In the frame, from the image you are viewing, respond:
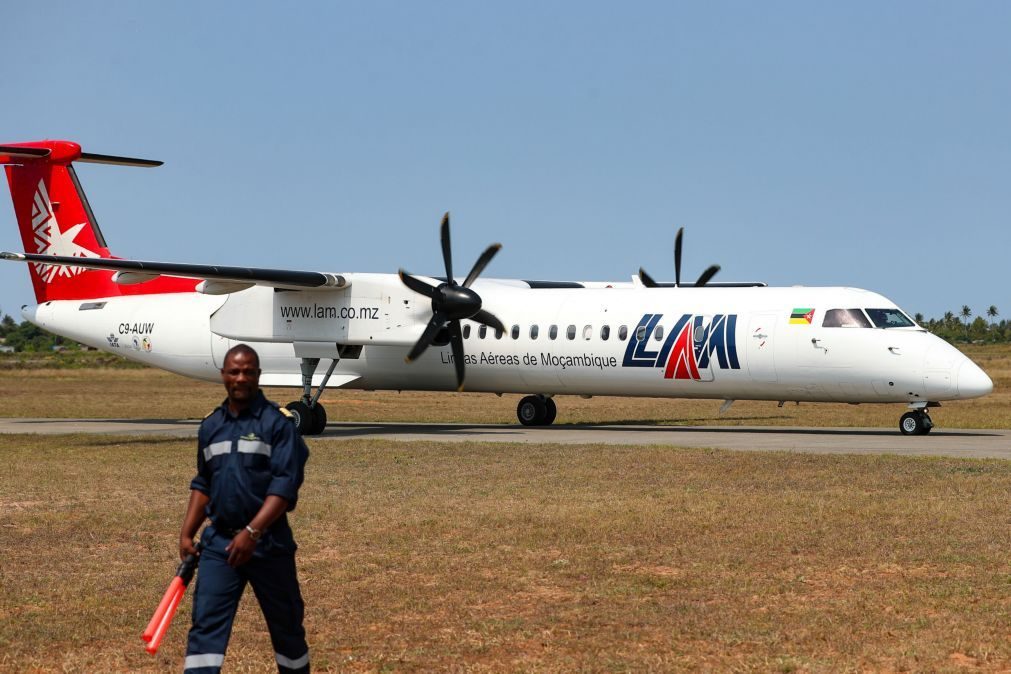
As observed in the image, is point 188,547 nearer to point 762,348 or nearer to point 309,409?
point 762,348

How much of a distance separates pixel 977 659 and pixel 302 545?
688 cm

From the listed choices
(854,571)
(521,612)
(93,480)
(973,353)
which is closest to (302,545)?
(521,612)

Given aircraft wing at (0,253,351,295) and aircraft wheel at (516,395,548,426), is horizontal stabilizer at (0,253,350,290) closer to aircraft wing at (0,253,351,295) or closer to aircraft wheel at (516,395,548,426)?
aircraft wing at (0,253,351,295)

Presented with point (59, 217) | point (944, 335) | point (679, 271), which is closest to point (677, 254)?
point (679, 271)

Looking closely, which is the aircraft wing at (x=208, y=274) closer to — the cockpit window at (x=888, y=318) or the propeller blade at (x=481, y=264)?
the propeller blade at (x=481, y=264)

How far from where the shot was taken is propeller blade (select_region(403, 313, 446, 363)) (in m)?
27.4

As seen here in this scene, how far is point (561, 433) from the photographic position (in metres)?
28.0

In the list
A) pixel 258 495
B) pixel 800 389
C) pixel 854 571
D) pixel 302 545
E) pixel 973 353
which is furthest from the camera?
pixel 973 353

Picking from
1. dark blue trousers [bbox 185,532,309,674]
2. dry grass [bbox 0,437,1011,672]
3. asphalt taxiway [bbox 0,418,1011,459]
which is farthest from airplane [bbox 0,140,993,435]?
dark blue trousers [bbox 185,532,309,674]

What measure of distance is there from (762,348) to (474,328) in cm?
730

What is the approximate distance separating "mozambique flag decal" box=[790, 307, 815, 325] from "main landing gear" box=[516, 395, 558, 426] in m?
8.13

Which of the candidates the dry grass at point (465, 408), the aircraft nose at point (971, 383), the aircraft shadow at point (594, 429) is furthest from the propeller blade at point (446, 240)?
the aircraft nose at point (971, 383)

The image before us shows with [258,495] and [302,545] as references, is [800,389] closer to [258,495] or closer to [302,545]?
[302,545]

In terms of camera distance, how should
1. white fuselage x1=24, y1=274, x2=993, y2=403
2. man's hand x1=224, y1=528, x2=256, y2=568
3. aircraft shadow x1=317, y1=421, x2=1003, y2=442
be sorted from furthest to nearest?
aircraft shadow x1=317, y1=421, x2=1003, y2=442
white fuselage x1=24, y1=274, x2=993, y2=403
man's hand x1=224, y1=528, x2=256, y2=568
